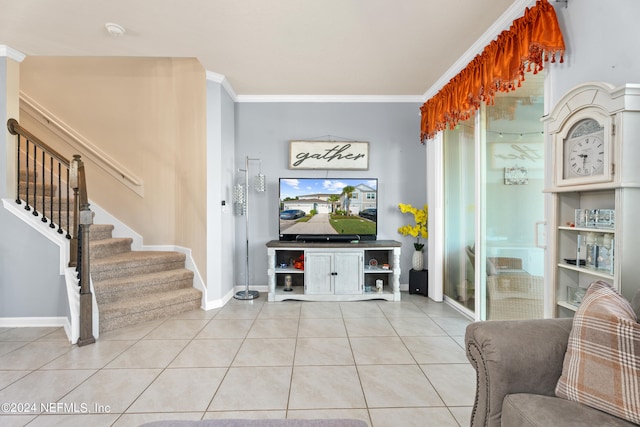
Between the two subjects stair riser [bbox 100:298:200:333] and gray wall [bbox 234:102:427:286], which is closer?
stair riser [bbox 100:298:200:333]

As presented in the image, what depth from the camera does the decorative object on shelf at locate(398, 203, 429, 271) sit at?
13.3 ft

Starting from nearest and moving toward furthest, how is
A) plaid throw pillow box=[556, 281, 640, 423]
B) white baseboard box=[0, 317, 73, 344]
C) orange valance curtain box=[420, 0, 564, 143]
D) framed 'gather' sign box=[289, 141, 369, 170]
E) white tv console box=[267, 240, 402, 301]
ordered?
plaid throw pillow box=[556, 281, 640, 423], orange valance curtain box=[420, 0, 564, 143], white baseboard box=[0, 317, 73, 344], white tv console box=[267, 240, 402, 301], framed 'gather' sign box=[289, 141, 369, 170]

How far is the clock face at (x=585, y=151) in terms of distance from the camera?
156 cm

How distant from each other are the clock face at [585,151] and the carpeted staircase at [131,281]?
3.55 metres

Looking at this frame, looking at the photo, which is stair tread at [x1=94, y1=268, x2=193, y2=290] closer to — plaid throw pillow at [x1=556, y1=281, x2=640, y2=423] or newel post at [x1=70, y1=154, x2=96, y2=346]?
newel post at [x1=70, y1=154, x2=96, y2=346]

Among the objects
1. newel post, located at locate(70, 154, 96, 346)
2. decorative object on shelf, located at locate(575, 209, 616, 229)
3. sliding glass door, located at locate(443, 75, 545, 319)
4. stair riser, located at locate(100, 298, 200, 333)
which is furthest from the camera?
stair riser, located at locate(100, 298, 200, 333)

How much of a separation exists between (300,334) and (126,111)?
3.72 meters

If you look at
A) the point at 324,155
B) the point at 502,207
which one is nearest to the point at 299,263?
the point at 324,155

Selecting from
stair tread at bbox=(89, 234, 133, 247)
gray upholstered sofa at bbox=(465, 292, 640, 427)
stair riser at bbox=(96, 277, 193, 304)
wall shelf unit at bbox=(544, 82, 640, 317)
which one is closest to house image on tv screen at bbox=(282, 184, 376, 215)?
stair riser at bbox=(96, 277, 193, 304)

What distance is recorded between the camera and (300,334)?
2.81 meters

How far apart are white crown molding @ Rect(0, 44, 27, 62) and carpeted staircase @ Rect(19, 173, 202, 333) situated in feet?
4.34

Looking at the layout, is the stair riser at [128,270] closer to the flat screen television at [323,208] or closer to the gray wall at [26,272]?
the gray wall at [26,272]

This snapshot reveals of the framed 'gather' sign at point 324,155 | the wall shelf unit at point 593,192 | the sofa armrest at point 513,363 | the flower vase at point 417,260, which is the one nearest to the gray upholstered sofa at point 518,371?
the sofa armrest at point 513,363

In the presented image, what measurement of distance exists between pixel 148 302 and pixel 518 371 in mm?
3206
